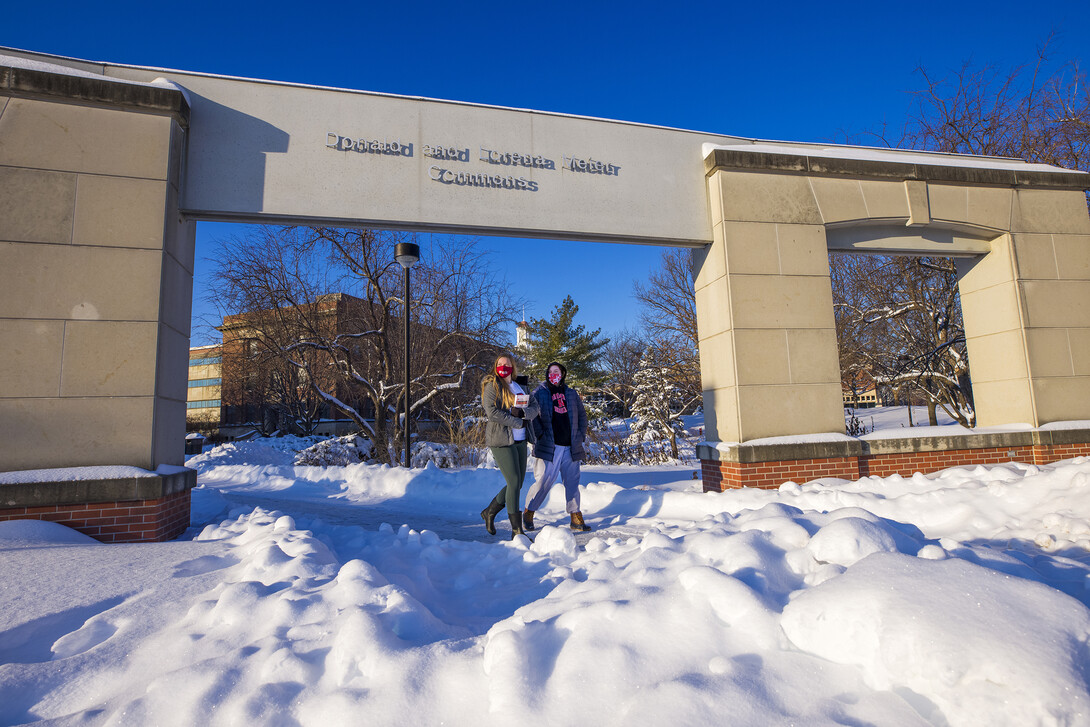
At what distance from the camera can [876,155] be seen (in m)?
8.38

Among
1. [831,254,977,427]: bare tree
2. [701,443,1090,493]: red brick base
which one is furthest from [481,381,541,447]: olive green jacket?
[831,254,977,427]: bare tree

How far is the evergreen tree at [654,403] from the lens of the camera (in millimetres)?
21167

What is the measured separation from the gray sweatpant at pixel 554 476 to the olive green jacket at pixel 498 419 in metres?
0.55

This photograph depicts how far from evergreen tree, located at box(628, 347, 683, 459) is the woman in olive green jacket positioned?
15.5 m

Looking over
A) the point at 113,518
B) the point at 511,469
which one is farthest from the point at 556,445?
the point at 113,518

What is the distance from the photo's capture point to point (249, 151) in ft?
21.5

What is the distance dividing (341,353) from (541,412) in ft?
37.5

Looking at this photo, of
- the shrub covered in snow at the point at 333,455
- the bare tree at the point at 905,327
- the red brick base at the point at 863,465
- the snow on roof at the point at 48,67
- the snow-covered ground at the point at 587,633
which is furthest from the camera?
the shrub covered in snow at the point at 333,455

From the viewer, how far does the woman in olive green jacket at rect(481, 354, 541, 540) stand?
5449mm

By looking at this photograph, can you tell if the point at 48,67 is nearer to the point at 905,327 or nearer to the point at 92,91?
the point at 92,91

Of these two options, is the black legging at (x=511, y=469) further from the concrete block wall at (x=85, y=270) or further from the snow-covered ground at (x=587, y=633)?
the concrete block wall at (x=85, y=270)

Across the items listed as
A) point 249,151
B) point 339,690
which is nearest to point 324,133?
point 249,151

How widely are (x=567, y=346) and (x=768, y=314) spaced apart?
87.6ft

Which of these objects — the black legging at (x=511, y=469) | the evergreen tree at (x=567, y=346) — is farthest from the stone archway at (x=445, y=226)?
the evergreen tree at (x=567, y=346)
